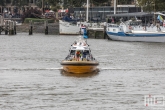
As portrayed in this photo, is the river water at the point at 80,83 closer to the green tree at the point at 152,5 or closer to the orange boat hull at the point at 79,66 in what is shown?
the orange boat hull at the point at 79,66

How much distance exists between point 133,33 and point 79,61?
54112 millimetres

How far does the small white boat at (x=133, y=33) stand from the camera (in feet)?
348

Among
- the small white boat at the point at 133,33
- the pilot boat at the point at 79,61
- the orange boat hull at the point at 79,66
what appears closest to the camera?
the orange boat hull at the point at 79,66

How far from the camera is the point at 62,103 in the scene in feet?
143

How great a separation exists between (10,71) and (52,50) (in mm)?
29491

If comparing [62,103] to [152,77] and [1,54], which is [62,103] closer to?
[152,77]

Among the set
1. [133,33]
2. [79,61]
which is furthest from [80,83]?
[133,33]

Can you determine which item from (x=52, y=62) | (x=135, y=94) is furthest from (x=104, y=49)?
(x=135, y=94)

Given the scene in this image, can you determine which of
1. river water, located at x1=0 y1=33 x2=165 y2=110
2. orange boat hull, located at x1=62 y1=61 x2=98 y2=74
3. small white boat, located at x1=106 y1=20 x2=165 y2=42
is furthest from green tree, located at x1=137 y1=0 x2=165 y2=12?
orange boat hull, located at x1=62 y1=61 x2=98 y2=74

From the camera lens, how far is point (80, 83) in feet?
173

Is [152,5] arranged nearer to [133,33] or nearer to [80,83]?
[133,33]

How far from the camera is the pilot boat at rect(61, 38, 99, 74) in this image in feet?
187

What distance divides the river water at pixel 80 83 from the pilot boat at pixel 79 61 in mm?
543

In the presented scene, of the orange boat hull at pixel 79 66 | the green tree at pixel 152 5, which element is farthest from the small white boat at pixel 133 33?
the orange boat hull at pixel 79 66
